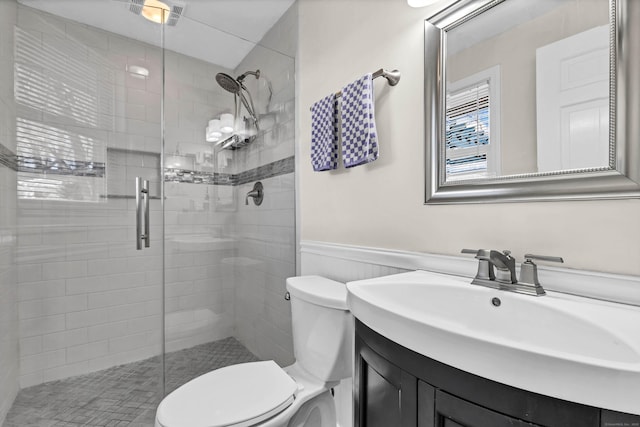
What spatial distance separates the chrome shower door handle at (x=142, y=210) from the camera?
1.74 metres

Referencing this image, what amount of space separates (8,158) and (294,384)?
1.69 m

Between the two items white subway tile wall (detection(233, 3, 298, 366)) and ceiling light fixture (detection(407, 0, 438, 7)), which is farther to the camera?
white subway tile wall (detection(233, 3, 298, 366))

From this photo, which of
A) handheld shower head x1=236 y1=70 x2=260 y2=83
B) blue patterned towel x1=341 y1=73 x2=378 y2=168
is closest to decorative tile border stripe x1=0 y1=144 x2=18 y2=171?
handheld shower head x1=236 y1=70 x2=260 y2=83

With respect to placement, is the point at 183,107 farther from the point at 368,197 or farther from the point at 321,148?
the point at 368,197

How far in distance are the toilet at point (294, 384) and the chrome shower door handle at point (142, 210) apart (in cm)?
94

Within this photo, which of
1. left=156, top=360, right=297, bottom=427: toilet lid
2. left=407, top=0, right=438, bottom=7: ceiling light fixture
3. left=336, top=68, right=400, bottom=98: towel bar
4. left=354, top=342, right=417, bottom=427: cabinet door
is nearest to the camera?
left=354, top=342, right=417, bottom=427: cabinet door

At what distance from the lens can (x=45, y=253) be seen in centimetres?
160

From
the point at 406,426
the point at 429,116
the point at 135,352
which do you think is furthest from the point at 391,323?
the point at 135,352

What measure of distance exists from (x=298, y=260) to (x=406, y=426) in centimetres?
130

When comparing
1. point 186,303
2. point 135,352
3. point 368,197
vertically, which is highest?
point 368,197

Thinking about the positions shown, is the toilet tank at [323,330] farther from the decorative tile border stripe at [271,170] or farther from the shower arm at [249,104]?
the shower arm at [249,104]

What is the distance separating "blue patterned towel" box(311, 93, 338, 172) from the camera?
4.89ft

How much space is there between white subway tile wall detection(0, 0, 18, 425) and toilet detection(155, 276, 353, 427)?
1.04m

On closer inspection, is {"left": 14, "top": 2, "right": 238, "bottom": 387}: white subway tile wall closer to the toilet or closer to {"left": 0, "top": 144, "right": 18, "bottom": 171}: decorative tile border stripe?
{"left": 0, "top": 144, "right": 18, "bottom": 171}: decorative tile border stripe
